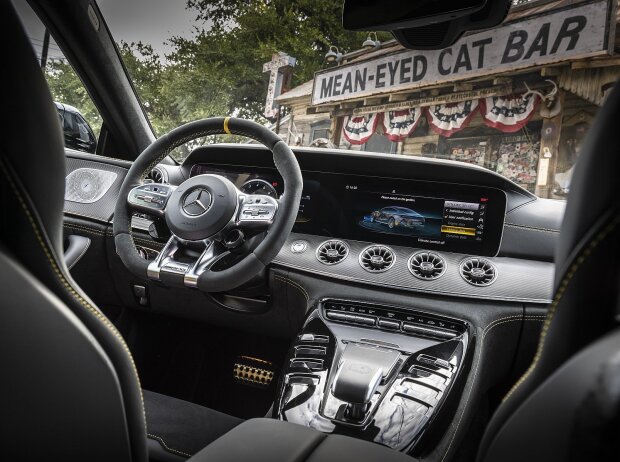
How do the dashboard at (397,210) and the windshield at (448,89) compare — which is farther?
the windshield at (448,89)

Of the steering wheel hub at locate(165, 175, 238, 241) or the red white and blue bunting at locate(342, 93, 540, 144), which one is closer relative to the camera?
the steering wheel hub at locate(165, 175, 238, 241)

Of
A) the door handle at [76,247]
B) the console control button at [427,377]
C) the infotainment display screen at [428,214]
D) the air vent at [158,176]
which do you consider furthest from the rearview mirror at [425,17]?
the door handle at [76,247]

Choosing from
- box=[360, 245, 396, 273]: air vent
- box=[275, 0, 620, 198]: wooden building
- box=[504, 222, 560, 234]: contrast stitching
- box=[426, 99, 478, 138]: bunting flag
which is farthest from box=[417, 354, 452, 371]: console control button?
box=[426, 99, 478, 138]: bunting flag

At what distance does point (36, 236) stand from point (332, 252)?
4.99 ft

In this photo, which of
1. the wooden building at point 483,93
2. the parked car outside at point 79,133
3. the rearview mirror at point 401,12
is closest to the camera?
the rearview mirror at point 401,12

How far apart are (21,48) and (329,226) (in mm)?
1662


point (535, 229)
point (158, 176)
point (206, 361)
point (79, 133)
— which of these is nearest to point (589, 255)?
point (535, 229)

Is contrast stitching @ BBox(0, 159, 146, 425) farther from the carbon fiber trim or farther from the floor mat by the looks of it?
the floor mat

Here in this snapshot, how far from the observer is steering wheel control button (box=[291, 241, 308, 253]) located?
2.11m

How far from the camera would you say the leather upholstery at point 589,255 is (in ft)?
1.75

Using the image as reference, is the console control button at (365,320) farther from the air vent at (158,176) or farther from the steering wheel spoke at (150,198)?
the air vent at (158,176)

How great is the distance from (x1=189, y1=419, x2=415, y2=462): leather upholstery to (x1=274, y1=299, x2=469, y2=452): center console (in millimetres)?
527

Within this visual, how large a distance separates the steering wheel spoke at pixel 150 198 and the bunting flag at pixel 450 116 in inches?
137

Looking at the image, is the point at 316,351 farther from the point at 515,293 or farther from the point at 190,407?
the point at 515,293
